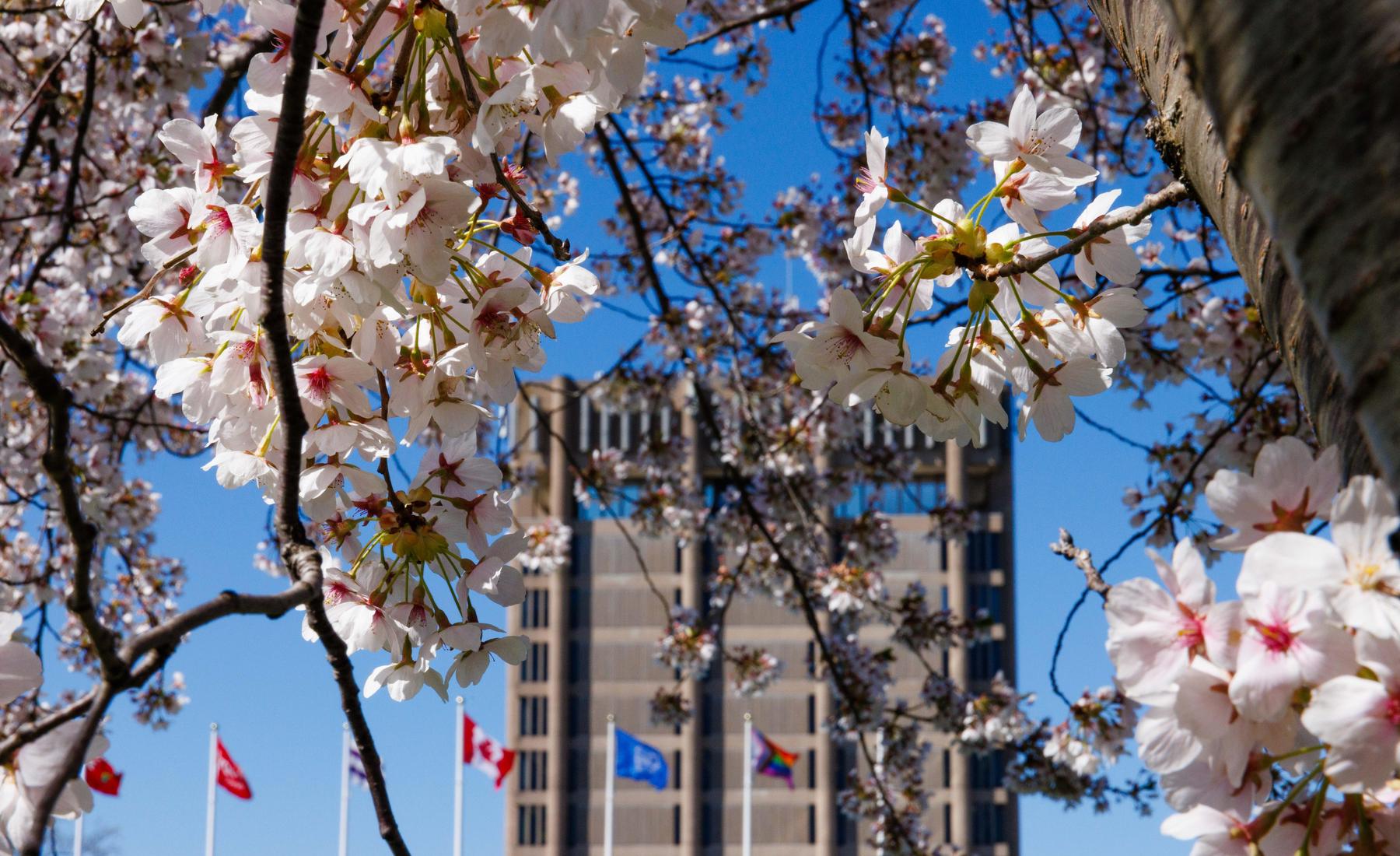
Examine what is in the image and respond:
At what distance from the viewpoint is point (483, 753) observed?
20.1 m

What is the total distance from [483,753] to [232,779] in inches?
187

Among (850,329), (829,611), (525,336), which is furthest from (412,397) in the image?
(829,611)

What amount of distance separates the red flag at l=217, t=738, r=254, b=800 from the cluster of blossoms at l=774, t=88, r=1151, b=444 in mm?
17029

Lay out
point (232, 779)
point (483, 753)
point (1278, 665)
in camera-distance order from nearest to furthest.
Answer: point (1278, 665)
point (232, 779)
point (483, 753)

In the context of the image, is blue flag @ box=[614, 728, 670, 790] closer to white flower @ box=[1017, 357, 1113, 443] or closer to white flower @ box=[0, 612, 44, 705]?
white flower @ box=[1017, 357, 1113, 443]

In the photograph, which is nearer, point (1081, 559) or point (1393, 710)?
point (1393, 710)

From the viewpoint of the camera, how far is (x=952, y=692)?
538cm

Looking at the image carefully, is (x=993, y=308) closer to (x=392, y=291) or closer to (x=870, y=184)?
(x=870, y=184)

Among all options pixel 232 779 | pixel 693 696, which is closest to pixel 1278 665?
pixel 232 779

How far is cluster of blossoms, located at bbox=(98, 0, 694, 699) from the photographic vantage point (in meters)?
0.87

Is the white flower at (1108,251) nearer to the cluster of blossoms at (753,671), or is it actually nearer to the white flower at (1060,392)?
the white flower at (1060,392)

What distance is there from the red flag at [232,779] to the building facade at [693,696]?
712 inches

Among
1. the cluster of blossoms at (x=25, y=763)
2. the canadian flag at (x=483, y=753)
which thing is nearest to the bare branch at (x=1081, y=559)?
the cluster of blossoms at (x=25, y=763)

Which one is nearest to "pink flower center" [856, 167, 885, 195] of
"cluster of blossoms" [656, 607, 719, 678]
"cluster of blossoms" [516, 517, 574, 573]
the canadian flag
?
"cluster of blossoms" [656, 607, 719, 678]
